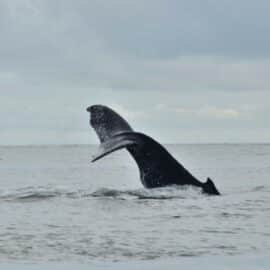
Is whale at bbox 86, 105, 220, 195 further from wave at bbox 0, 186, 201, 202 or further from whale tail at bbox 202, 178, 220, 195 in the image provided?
wave at bbox 0, 186, 201, 202

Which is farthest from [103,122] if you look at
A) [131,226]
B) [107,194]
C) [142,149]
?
[131,226]

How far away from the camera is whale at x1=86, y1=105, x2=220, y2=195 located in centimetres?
1706

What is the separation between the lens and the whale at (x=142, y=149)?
17062 millimetres

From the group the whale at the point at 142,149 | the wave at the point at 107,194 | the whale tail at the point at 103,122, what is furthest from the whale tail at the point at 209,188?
the whale tail at the point at 103,122

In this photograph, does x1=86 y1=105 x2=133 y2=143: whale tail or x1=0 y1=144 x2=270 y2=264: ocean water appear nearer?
x1=0 y1=144 x2=270 y2=264: ocean water

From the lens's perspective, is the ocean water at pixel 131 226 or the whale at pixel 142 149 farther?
the whale at pixel 142 149

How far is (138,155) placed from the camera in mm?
17484

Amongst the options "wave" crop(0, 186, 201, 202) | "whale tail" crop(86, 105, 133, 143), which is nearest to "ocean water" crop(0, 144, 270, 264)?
"wave" crop(0, 186, 201, 202)

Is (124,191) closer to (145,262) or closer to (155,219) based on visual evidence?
(155,219)

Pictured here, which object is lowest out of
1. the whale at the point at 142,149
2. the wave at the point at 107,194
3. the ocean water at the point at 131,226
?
the ocean water at the point at 131,226

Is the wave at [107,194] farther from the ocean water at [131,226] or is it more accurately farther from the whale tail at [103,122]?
the whale tail at [103,122]

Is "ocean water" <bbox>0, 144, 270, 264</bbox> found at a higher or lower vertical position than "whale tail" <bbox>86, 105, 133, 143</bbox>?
lower

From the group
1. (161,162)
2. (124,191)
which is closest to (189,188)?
(161,162)

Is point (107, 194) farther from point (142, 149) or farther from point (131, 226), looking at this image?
point (131, 226)
